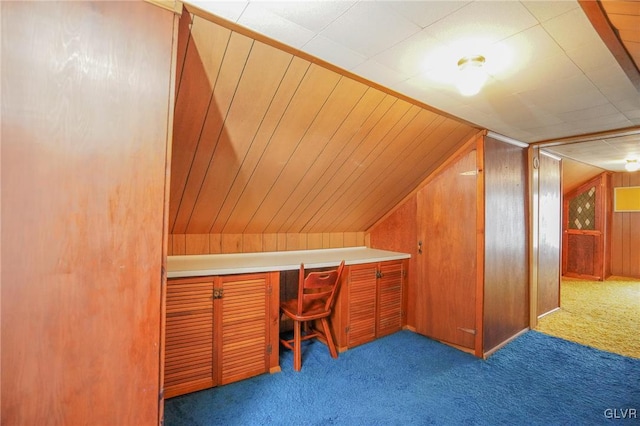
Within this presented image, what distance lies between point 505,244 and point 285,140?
245 cm

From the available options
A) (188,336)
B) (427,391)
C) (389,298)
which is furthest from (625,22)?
(188,336)

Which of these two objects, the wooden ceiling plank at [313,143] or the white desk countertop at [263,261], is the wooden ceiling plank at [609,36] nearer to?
the wooden ceiling plank at [313,143]

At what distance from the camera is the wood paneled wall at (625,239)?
5.61 m

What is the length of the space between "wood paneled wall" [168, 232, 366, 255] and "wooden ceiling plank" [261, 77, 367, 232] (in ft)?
1.00

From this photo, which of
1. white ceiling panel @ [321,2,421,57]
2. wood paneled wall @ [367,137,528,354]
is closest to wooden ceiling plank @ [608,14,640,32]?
white ceiling panel @ [321,2,421,57]

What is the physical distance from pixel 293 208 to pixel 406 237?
1388mm

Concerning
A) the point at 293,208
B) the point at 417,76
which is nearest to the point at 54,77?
the point at 417,76

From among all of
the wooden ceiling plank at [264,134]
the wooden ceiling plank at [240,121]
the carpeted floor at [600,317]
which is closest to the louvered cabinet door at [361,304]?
the wooden ceiling plank at [264,134]

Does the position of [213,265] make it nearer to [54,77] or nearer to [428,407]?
[54,77]

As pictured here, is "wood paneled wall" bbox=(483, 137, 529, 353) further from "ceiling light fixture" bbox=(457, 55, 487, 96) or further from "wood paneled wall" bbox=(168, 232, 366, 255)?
"wood paneled wall" bbox=(168, 232, 366, 255)

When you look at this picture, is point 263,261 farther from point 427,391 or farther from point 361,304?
point 427,391

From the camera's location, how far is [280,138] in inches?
82.0

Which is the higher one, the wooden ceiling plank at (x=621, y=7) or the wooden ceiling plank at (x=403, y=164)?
the wooden ceiling plank at (x=621, y=7)

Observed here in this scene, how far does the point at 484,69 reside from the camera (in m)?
1.73
